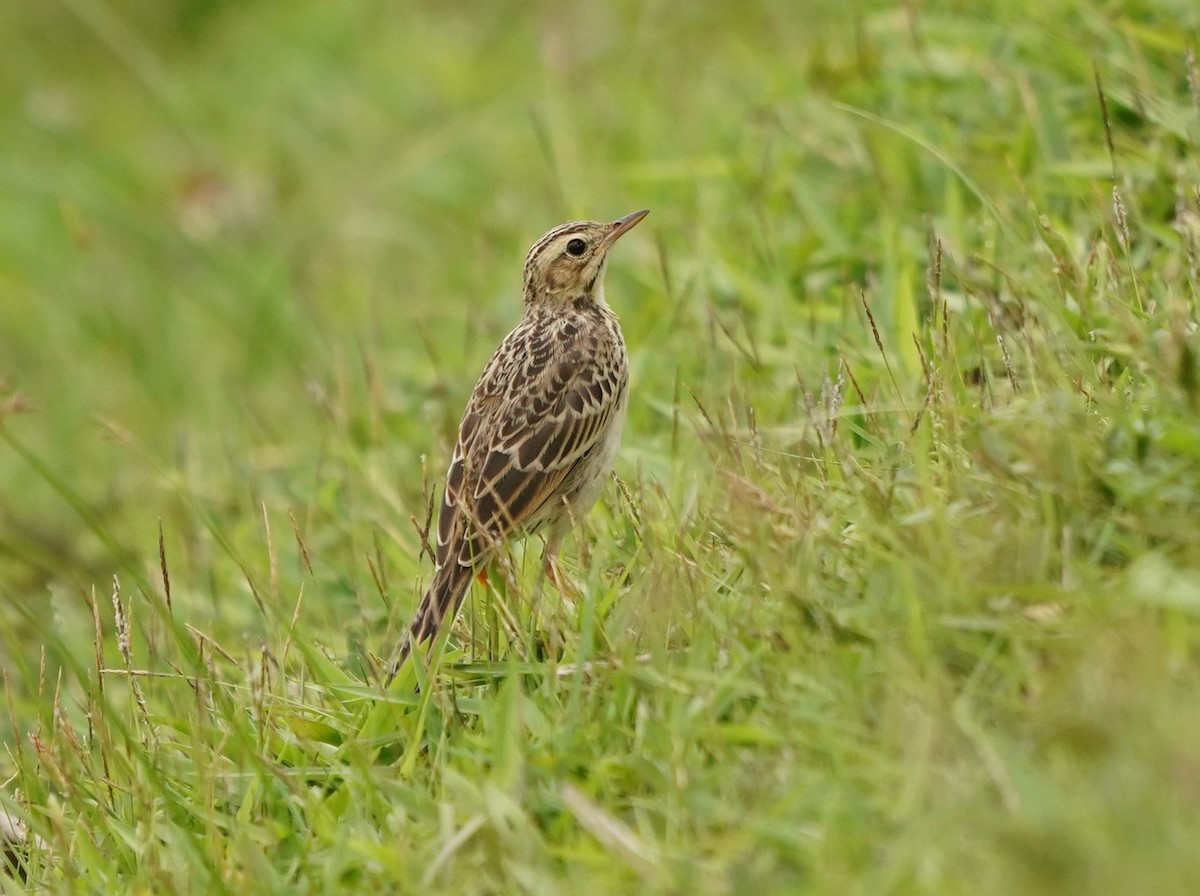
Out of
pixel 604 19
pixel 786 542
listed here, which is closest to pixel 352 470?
pixel 786 542

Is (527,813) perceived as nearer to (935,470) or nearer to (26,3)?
(935,470)

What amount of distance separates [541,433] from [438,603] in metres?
0.96

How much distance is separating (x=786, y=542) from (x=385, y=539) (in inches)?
100

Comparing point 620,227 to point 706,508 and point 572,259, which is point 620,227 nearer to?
point 572,259

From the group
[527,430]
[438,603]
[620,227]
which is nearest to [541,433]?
[527,430]

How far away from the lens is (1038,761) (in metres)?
3.43

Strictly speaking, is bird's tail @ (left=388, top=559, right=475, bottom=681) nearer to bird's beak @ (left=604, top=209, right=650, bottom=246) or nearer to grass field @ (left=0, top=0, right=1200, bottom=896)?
grass field @ (left=0, top=0, right=1200, bottom=896)

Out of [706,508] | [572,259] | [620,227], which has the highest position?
[620,227]

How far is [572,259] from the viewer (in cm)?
636

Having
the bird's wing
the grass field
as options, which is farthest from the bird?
the grass field

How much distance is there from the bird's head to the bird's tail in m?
1.74

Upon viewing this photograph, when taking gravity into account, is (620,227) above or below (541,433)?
above

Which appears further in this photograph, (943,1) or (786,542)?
(943,1)

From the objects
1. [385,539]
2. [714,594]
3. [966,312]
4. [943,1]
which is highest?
[943,1]
